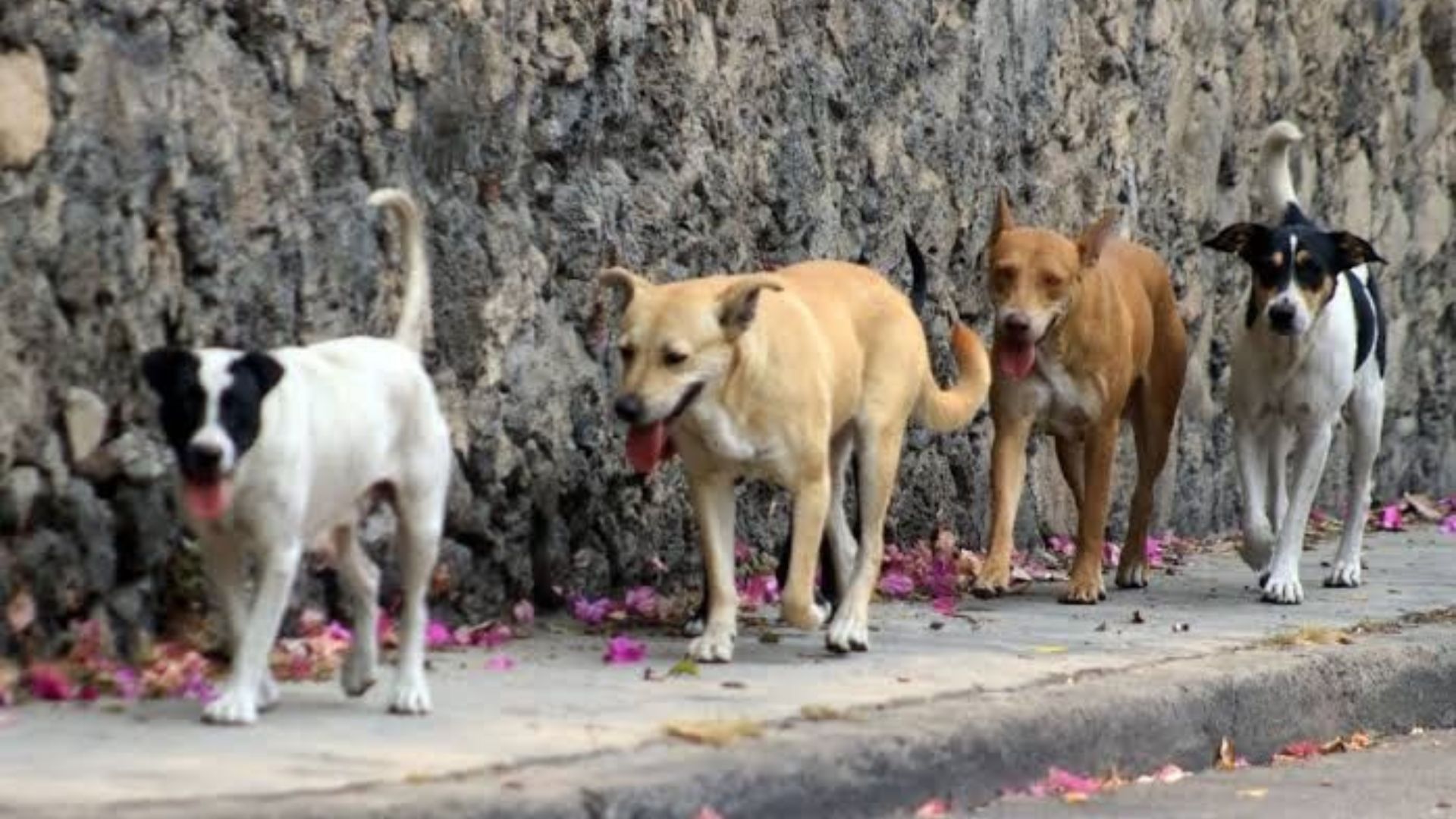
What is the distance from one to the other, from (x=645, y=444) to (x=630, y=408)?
0.13 metres

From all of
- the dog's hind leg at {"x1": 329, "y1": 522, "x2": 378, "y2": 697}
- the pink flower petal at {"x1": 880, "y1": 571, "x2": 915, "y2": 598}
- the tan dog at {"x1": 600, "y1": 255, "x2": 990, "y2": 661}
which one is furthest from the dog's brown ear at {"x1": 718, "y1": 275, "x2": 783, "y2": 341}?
the pink flower petal at {"x1": 880, "y1": 571, "x2": 915, "y2": 598}

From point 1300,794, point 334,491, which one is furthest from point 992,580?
point 334,491

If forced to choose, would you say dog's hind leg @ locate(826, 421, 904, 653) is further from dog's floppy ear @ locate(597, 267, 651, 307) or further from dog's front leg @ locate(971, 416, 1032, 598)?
dog's front leg @ locate(971, 416, 1032, 598)

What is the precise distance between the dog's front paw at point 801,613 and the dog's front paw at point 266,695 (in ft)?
5.57

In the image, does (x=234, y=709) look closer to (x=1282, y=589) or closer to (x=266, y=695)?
(x=266, y=695)

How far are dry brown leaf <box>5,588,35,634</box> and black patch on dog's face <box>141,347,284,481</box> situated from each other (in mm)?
729

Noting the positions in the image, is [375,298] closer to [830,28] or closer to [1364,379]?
[830,28]

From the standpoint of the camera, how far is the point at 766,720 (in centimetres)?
695

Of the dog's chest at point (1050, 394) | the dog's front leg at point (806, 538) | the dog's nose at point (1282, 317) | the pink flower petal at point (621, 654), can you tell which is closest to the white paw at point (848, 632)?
the dog's front leg at point (806, 538)

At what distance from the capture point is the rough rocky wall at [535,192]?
7.23 m

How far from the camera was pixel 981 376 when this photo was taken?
948 cm

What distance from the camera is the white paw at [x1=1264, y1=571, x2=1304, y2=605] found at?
1066 cm

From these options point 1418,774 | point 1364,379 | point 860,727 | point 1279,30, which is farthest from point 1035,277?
point 1279,30

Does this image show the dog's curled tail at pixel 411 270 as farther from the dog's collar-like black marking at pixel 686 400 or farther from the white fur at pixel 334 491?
the dog's collar-like black marking at pixel 686 400
